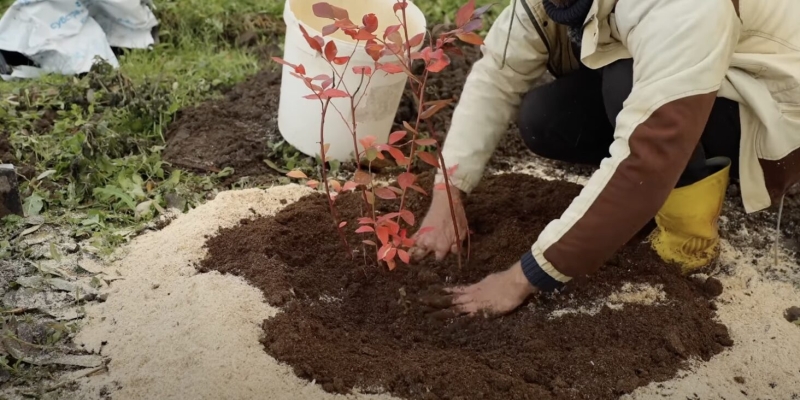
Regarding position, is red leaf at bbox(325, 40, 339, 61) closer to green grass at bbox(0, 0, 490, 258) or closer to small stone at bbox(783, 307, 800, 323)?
green grass at bbox(0, 0, 490, 258)

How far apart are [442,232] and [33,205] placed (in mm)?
1195

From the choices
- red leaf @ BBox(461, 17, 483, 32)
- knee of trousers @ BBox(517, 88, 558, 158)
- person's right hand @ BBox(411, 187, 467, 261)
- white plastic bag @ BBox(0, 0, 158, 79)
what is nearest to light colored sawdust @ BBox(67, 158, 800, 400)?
person's right hand @ BBox(411, 187, 467, 261)

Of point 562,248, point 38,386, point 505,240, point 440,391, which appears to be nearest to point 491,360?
point 440,391

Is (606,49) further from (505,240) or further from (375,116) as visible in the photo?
(375,116)

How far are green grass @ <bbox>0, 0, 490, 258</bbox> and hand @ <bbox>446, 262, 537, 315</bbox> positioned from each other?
95cm

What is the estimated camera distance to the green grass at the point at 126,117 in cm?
256

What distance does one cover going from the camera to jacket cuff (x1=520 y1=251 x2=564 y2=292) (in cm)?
200

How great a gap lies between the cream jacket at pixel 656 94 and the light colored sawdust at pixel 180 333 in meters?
0.63

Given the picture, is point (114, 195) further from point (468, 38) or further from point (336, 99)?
point (468, 38)

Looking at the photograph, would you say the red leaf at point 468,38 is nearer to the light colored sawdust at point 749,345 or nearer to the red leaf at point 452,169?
the red leaf at point 452,169

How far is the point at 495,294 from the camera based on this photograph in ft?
6.97

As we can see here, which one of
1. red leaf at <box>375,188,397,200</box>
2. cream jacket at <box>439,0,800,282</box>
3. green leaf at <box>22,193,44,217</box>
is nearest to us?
cream jacket at <box>439,0,800,282</box>

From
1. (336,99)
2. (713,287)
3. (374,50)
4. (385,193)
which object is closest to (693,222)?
(713,287)

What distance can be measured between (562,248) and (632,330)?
0.37 meters
